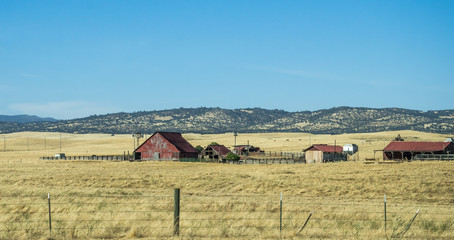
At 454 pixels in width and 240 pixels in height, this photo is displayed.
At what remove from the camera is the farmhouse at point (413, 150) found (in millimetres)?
71875

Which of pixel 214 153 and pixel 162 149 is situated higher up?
pixel 162 149

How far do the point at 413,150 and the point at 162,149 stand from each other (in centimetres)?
3780

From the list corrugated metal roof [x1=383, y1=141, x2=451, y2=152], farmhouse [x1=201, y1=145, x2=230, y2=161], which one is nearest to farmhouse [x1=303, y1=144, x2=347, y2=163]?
corrugated metal roof [x1=383, y1=141, x2=451, y2=152]

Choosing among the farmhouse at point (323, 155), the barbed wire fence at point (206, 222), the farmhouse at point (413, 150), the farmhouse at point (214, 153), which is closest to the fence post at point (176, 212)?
the barbed wire fence at point (206, 222)

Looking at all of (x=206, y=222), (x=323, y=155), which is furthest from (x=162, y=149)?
(x=206, y=222)

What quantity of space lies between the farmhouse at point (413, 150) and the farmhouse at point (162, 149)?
1215 inches

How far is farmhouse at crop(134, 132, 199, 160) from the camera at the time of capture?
255 feet

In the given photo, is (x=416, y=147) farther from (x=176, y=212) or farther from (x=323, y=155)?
(x=176, y=212)

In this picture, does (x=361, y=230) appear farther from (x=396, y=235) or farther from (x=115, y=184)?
(x=115, y=184)

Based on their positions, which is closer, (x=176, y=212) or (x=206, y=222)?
(x=176, y=212)

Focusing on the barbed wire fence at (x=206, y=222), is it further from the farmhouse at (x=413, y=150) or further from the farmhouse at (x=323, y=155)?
the farmhouse at (x=413, y=150)

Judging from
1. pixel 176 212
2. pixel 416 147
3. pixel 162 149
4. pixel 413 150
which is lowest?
pixel 413 150

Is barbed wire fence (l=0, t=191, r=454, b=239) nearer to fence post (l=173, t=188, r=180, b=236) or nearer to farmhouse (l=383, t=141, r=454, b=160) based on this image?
fence post (l=173, t=188, r=180, b=236)

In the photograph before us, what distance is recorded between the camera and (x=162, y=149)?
78625mm
